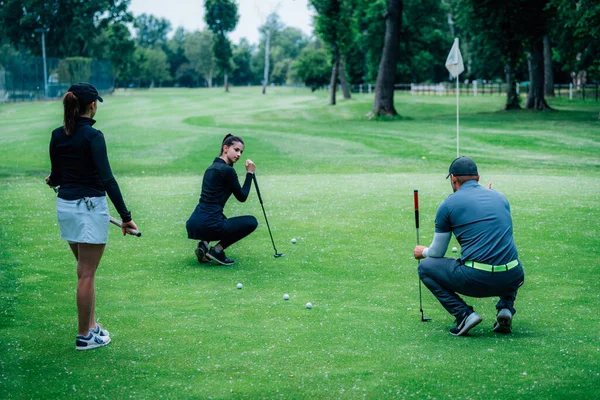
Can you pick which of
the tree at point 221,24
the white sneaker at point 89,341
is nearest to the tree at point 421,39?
the tree at point 221,24

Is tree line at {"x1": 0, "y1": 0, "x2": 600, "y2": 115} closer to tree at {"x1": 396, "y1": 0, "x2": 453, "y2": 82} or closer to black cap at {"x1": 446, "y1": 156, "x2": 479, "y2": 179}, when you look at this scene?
tree at {"x1": 396, "y1": 0, "x2": 453, "y2": 82}

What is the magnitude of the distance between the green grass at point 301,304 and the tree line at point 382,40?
25.2m

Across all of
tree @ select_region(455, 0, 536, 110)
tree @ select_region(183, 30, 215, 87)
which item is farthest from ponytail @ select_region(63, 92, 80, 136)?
tree @ select_region(183, 30, 215, 87)

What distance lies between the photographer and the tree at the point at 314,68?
4117 inches

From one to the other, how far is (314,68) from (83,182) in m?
101

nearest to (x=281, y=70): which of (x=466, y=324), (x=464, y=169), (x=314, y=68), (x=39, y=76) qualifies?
(x=314, y=68)

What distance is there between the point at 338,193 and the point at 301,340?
35.7ft

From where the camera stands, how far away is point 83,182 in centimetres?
706

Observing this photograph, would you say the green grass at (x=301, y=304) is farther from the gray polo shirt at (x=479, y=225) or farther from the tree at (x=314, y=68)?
Result: the tree at (x=314, y=68)

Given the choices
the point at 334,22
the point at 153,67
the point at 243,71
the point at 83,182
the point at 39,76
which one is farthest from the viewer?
the point at 243,71

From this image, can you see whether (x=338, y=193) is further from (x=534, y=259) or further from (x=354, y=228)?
(x=534, y=259)

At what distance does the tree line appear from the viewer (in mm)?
46844

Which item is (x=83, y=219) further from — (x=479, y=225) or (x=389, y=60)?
(x=389, y=60)

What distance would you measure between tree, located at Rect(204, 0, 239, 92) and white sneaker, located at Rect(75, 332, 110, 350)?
11295 cm
